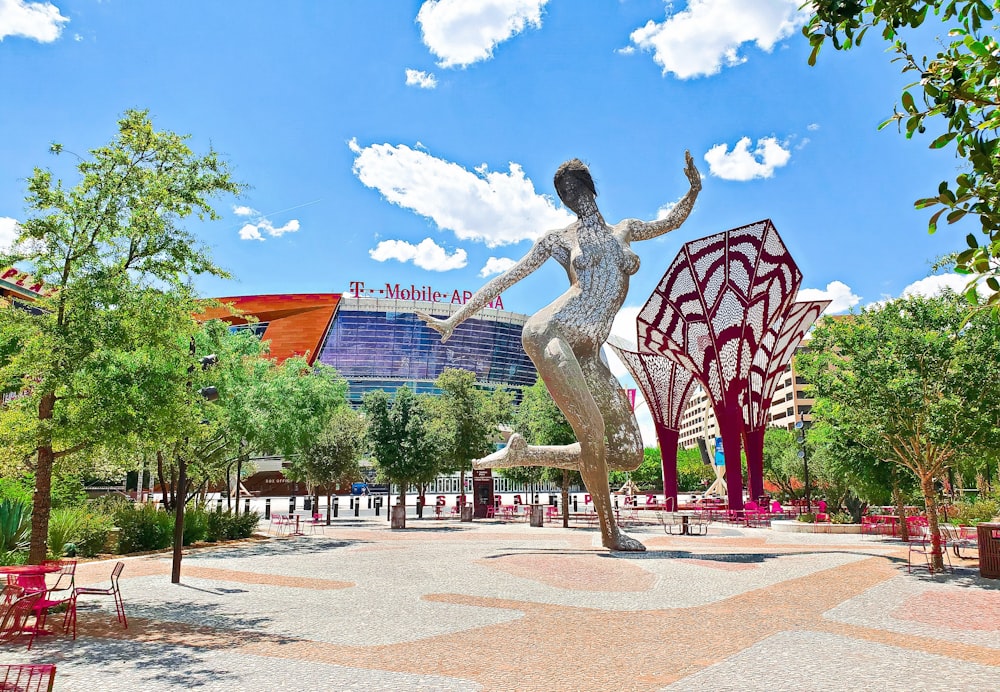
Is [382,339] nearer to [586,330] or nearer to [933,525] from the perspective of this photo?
[586,330]

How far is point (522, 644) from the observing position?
7.36m

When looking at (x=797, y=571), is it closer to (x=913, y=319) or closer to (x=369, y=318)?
(x=913, y=319)

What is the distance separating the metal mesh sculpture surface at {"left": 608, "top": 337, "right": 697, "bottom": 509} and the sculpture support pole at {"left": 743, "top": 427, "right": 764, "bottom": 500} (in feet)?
14.3

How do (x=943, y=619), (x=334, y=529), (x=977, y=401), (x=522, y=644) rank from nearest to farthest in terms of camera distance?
(x=522, y=644), (x=943, y=619), (x=977, y=401), (x=334, y=529)

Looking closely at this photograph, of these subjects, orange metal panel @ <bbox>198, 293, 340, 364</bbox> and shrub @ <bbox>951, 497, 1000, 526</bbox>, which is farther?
orange metal panel @ <bbox>198, 293, 340, 364</bbox>

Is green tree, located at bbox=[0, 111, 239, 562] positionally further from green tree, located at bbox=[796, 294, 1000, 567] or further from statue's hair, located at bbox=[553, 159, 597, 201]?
green tree, located at bbox=[796, 294, 1000, 567]

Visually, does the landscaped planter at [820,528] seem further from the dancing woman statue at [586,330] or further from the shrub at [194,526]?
the shrub at [194,526]

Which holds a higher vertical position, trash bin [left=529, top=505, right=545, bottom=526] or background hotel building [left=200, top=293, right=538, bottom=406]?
background hotel building [left=200, top=293, right=538, bottom=406]

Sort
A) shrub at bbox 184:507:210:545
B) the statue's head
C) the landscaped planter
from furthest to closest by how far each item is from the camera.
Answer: the landscaped planter, shrub at bbox 184:507:210:545, the statue's head

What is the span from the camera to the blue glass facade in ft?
327

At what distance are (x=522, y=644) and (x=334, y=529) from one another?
66.8ft

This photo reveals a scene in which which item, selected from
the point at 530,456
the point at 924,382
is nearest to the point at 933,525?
the point at 924,382

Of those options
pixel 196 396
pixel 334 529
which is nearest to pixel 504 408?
pixel 334 529

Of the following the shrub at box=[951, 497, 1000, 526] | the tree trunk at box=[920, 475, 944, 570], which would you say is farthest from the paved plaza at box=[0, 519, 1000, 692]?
the shrub at box=[951, 497, 1000, 526]
